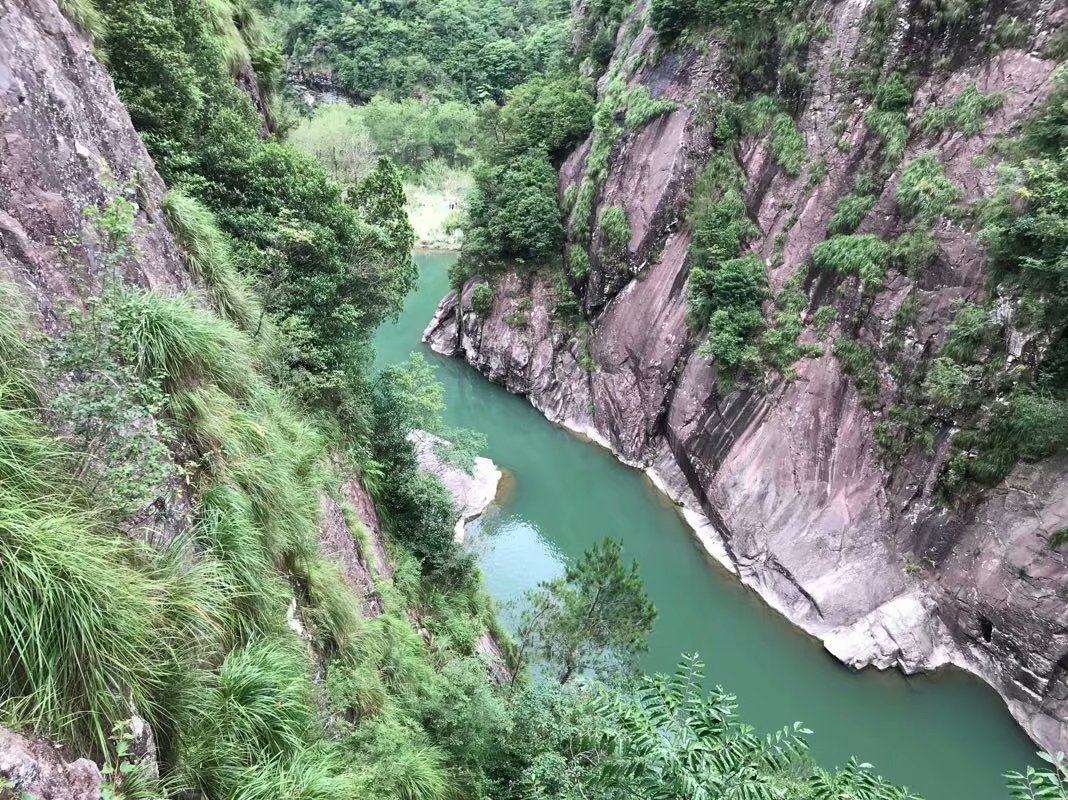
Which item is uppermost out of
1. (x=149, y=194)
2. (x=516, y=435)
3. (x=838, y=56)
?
(x=838, y=56)

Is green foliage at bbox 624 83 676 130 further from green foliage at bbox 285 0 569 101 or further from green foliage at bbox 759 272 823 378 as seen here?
green foliage at bbox 285 0 569 101

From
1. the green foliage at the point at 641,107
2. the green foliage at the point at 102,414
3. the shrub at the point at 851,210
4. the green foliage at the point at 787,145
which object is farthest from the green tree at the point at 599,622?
the green foliage at the point at 641,107

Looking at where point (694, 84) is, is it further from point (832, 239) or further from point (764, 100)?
point (832, 239)

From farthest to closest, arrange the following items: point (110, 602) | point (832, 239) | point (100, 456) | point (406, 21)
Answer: point (406, 21) → point (832, 239) → point (100, 456) → point (110, 602)

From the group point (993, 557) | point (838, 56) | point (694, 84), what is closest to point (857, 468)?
point (993, 557)

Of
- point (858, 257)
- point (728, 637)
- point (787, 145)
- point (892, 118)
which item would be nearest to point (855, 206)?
point (858, 257)

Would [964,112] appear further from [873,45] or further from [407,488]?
[407,488]
